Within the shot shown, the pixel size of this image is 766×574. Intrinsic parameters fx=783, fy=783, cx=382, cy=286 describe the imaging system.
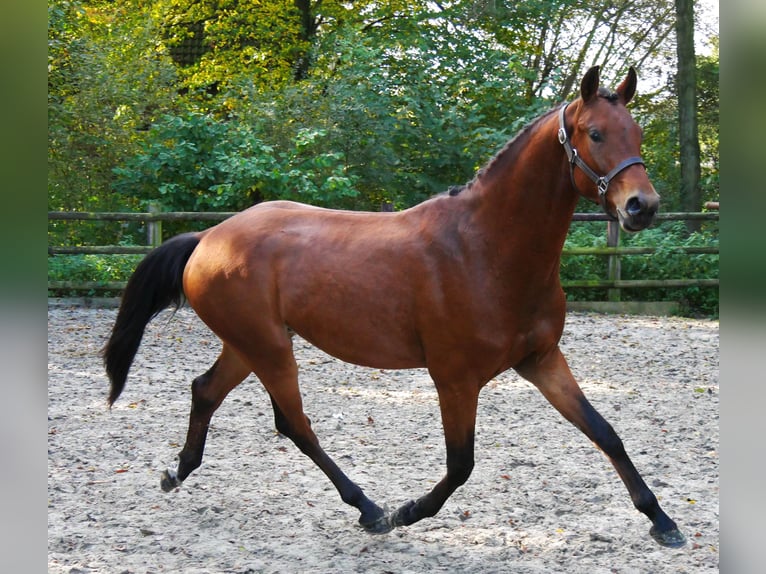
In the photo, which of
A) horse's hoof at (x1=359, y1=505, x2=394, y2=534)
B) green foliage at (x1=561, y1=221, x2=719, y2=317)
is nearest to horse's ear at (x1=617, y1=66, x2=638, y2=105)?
horse's hoof at (x1=359, y1=505, x2=394, y2=534)

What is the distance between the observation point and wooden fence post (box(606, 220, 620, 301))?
37.2 feet

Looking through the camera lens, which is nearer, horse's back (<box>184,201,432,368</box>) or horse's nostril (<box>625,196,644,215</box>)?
horse's nostril (<box>625,196,644,215</box>)

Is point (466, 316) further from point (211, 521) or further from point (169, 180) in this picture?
point (169, 180)

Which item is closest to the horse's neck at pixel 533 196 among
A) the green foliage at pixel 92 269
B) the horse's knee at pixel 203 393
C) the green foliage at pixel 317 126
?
the horse's knee at pixel 203 393

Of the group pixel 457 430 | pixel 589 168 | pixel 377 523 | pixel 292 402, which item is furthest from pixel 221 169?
pixel 589 168

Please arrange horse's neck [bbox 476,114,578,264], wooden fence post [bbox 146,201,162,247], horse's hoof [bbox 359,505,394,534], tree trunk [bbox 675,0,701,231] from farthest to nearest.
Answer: tree trunk [bbox 675,0,701,231], wooden fence post [bbox 146,201,162,247], horse's hoof [bbox 359,505,394,534], horse's neck [bbox 476,114,578,264]

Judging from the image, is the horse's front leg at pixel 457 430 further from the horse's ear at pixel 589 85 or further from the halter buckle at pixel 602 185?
the horse's ear at pixel 589 85

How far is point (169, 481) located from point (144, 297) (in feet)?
3.24

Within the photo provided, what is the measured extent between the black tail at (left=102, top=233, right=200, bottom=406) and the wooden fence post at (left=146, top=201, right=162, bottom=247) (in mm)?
7184

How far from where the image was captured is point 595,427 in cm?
326

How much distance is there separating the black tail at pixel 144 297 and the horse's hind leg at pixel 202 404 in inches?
16.9

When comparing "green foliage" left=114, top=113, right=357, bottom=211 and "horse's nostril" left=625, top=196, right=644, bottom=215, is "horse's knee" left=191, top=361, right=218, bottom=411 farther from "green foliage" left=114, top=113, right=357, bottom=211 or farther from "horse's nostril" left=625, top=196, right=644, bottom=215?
"green foliage" left=114, top=113, right=357, bottom=211

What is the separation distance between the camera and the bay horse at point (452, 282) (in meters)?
3.01

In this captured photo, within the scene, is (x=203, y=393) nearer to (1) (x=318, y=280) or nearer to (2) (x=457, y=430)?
(1) (x=318, y=280)
